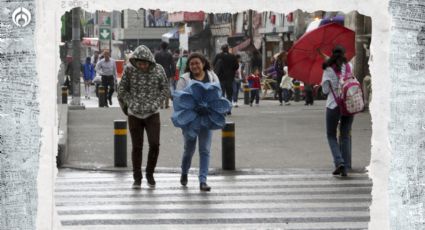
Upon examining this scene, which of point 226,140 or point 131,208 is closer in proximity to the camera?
point 131,208

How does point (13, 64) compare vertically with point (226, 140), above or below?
above

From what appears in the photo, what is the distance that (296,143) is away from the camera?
18.1 metres

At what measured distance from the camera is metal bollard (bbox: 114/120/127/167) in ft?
47.3

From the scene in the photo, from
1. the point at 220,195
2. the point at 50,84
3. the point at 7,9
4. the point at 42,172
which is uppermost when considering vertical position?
the point at 7,9

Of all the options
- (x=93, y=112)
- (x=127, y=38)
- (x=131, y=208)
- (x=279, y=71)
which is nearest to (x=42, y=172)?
(x=131, y=208)

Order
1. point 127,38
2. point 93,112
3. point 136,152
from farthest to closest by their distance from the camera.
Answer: point 127,38 → point 93,112 → point 136,152

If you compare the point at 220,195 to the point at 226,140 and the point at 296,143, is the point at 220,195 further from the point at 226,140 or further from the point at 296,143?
the point at 296,143

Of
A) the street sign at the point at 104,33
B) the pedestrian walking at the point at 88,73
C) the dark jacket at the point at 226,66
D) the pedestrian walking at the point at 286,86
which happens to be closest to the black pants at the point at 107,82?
the pedestrian walking at the point at 286,86

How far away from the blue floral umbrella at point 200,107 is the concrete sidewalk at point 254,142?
305 cm

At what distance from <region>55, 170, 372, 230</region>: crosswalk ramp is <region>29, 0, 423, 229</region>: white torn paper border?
5251 millimetres

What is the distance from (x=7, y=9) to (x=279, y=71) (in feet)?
102

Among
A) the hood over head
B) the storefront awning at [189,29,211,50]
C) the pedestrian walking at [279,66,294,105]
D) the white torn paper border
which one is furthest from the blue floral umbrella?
the storefront awning at [189,29,211,50]

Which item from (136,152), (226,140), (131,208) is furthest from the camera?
(226,140)

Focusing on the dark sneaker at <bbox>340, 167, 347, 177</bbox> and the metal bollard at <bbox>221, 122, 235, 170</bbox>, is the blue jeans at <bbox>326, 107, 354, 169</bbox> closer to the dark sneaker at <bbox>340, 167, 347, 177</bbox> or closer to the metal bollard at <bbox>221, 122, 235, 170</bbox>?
the dark sneaker at <bbox>340, 167, 347, 177</bbox>
